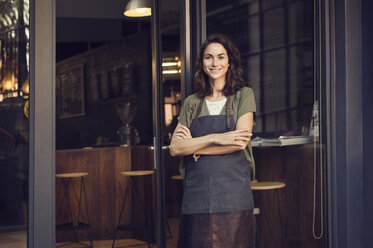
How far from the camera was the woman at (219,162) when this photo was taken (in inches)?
99.7

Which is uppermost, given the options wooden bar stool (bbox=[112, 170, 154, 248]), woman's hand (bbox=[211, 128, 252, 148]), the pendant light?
the pendant light

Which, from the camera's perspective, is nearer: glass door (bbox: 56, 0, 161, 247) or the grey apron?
the grey apron

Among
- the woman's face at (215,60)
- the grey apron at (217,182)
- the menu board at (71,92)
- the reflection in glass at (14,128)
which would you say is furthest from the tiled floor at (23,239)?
the menu board at (71,92)

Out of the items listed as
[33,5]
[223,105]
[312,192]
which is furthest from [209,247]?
[33,5]

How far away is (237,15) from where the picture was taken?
363 centimetres

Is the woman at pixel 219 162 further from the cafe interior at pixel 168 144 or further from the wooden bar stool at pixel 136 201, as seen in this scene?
the wooden bar stool at pixel 136 201

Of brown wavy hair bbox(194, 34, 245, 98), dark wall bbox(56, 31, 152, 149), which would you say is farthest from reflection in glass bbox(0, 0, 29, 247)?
dark wall bbox(56, 31, 152, 149)

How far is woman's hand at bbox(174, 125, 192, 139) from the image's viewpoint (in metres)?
2.61

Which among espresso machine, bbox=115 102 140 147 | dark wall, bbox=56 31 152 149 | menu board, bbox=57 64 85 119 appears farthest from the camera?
menu board, bbox=57 64 85 119

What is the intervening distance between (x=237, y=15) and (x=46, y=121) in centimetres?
163

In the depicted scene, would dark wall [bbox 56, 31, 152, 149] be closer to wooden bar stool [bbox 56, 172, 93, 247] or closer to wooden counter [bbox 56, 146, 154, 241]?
wooden counter [bbox 56, 146, 154, 241]

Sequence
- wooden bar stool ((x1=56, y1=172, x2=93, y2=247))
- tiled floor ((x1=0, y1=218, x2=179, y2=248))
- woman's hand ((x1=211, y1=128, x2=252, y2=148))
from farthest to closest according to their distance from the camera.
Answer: wooden bar stool ((x1=56, y1=172, x2=93, y2=247)), tiled floor ((x1=0, y1=218, x2=179, y2=248)), woman's hand ((x1=211, y1=128, x2=252, y2=148))

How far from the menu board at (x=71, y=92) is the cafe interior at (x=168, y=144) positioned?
2242 millimetres

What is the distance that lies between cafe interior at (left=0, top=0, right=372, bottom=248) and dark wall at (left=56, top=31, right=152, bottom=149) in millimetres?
1108
